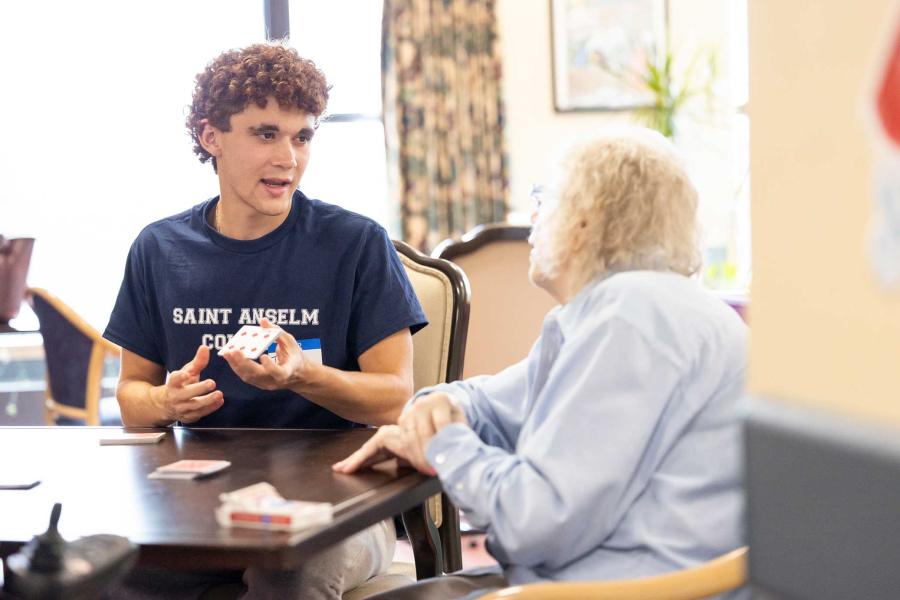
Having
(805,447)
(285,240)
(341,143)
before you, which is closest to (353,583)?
(285,240)

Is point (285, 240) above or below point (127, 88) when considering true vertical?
below

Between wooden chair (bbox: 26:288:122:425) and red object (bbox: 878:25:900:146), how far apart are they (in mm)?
3998

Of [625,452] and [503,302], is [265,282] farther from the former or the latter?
[503,302]

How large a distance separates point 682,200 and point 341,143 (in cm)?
452

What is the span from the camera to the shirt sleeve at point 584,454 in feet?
4.29

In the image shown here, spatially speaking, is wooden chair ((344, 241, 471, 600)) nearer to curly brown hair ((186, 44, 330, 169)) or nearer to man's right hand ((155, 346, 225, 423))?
curly brown hair ((186, 44, 330, 169))

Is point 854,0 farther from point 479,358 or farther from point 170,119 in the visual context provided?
point 170,119

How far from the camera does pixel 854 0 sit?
0.45m

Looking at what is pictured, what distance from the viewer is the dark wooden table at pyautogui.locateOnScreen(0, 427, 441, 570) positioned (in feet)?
4.00

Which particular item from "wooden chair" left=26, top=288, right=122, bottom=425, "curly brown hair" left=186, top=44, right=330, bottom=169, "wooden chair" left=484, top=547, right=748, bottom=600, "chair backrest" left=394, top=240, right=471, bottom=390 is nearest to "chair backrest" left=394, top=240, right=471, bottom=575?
"chair backrest" left=394, top=240, right=471, bottom=390

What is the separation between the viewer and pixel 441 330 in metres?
2.28

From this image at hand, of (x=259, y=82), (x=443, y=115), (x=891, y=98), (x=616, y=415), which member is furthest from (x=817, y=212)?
(x=443, y=115)

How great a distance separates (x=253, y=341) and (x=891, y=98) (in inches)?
56.9

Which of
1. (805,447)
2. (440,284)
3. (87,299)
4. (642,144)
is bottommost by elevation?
(87,299)
